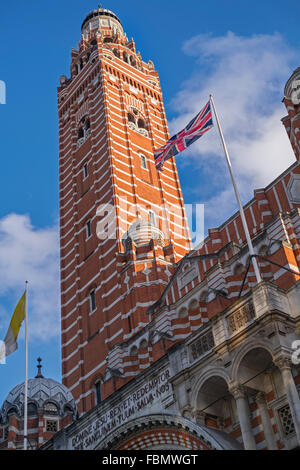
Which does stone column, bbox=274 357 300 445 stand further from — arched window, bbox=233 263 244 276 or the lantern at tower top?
the lantern at tower top

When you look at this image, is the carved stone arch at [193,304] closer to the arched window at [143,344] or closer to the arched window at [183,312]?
the arched window at [183,312]

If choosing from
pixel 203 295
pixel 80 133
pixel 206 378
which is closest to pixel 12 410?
pixel 203 295

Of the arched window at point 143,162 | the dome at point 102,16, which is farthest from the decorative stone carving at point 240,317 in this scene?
the dome at point 102,16

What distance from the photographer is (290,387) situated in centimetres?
1864

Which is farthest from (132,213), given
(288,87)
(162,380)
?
(162,380)

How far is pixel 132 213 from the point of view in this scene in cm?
4516

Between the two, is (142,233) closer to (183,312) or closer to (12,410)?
(183,312)

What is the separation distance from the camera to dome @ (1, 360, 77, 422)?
3256cm

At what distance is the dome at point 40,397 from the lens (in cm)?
3256

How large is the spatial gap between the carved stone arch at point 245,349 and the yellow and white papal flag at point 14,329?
11.4 metres

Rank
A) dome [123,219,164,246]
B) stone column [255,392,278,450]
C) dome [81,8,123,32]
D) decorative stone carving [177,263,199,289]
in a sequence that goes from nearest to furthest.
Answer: stone column [255,392,278,450]
decorative stone carving [177,263,199,289]
dome [123,219,164,246]
dome [81,8,123,32]

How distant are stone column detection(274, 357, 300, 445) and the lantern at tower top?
4953cm

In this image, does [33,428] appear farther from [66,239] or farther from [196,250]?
[66,239]

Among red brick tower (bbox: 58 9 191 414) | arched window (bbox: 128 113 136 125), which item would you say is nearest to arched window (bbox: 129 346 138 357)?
red brick tower (bbox: 58 9 191 414)
